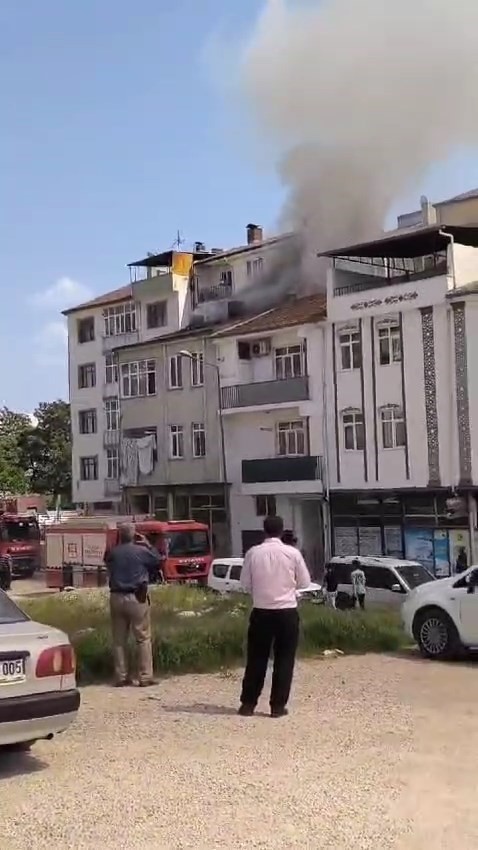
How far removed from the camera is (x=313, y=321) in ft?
132

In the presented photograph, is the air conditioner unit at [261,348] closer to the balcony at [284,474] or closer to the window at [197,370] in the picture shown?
the window at [197,370]

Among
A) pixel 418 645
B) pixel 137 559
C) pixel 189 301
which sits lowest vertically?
pixel 418 645

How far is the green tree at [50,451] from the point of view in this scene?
7444 centimetres

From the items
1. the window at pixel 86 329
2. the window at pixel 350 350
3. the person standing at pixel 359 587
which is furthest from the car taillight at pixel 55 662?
the window at pixel 86 329

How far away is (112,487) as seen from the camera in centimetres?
5609

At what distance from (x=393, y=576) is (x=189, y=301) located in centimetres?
3084

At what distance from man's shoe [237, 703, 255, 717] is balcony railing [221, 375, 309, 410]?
103 feet

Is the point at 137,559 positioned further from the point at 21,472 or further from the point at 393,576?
the point at 21,472

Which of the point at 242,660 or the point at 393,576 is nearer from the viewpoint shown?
the point at 242,660

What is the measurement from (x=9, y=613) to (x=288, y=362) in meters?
35.0

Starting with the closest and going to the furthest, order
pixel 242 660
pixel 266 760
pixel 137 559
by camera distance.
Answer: pixel 266 760 → pixel 137 559 → pixel 242 660

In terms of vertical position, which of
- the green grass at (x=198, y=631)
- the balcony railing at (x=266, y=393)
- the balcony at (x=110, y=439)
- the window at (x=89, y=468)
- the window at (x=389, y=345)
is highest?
the window at (x=389, y=345)

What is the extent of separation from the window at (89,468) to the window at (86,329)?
22.1ft

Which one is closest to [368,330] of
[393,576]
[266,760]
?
[393,576]
